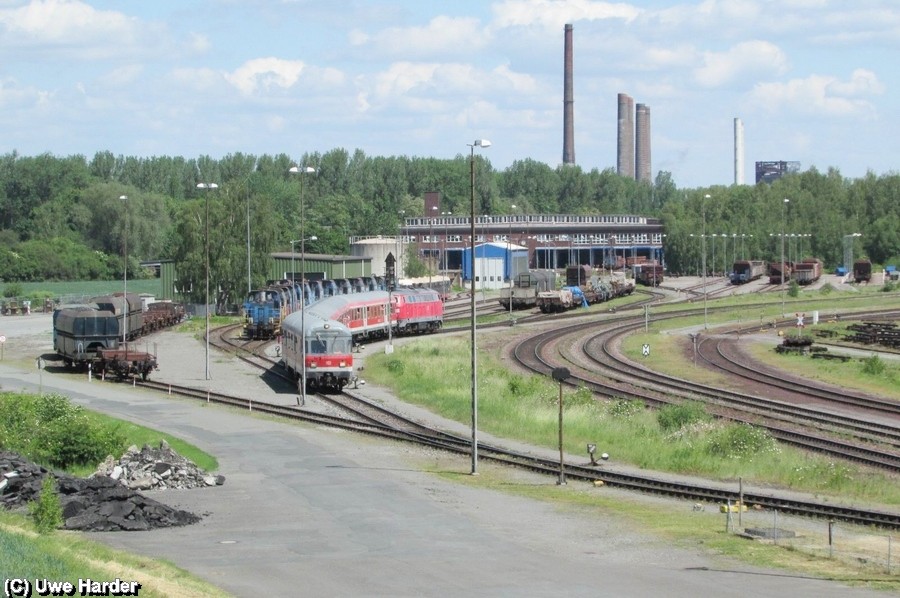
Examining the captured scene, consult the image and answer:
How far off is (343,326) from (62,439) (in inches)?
676

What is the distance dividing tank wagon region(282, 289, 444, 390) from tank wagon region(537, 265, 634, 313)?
16900 millimetres

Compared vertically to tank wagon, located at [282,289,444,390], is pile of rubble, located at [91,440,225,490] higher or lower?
lower

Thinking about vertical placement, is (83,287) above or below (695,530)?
above

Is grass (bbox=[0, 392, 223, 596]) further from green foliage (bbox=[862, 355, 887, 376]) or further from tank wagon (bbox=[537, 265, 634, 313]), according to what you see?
tank wagon (bbox=[537, 265, 634, 313])

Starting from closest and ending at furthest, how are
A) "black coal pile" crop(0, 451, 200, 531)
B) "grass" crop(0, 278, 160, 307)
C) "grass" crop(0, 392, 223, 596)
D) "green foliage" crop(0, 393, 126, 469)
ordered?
"grass" crop(0, 392, 223, 596)
"black coal pile" crop(0, 451, 200, 531)
"green foliage" crop(0, 393, 126, 469)
"grass" crop(0, 278, 160, 307)

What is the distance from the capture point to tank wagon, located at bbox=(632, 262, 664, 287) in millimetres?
144750

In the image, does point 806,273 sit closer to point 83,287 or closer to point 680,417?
point 83,287

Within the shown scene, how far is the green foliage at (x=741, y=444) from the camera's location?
37.7m

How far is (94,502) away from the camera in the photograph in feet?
93.9

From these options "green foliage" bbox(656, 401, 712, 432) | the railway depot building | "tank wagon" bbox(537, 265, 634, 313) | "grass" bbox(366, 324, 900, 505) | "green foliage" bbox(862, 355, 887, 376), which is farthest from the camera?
the railway depot building

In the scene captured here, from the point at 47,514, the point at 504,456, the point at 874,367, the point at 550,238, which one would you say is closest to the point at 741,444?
the point at 504,456

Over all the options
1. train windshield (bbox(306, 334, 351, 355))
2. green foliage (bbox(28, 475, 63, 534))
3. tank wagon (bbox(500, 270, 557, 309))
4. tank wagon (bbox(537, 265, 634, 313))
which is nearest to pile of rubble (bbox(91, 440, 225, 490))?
green foliage (bbox(28, 475, 63, 534))

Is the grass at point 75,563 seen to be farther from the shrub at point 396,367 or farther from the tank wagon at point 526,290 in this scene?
the tank wagon at point 526,290

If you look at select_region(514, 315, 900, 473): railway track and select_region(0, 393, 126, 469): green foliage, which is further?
select_region(514, 315, 900, 473): railway track
